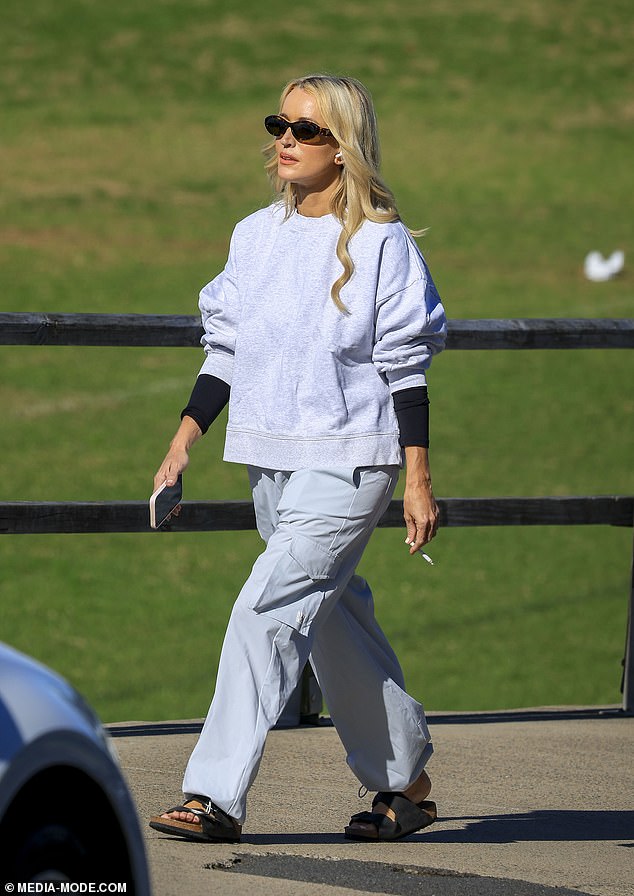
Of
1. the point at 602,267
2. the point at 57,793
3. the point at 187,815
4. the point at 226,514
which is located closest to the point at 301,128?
the point at 187,815

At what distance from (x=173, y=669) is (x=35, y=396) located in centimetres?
886

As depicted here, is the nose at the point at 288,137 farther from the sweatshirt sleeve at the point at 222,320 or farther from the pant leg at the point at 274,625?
the pant leg at the point at 274,625

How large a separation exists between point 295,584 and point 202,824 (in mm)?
529

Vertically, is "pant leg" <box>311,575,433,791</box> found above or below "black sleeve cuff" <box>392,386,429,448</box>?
below

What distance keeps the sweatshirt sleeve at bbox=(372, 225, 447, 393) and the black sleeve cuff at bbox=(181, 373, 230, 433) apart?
1.28 feet

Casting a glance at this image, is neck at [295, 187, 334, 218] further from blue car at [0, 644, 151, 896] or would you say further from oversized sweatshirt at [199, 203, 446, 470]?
blue car at [0, 644, 151, 896]

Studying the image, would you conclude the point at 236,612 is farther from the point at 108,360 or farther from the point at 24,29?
the point at 24,29

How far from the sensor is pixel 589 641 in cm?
925

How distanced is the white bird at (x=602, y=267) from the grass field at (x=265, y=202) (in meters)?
0.22

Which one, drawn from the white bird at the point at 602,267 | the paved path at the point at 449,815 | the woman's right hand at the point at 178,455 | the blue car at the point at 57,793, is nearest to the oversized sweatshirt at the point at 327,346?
the woman's right hand at the point at 178,455

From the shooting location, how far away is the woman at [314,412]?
3.65 meters

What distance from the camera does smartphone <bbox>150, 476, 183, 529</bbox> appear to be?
3765 mm

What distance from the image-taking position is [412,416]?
368 cm

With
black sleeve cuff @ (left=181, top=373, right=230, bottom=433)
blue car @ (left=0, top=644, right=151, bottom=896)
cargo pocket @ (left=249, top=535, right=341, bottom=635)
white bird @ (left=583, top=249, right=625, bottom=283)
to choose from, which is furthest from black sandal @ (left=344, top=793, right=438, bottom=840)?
white bird @ (left=583, top=249, right=625, bottom=283)
